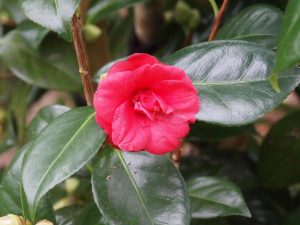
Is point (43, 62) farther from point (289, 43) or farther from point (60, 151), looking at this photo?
point (289, 43)

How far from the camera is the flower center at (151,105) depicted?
71cm

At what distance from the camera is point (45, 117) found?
3.36 feet

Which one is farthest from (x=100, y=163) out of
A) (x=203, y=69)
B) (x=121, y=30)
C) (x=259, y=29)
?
(x=121, y=30)

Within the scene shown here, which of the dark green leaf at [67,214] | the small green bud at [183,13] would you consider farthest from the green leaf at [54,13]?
the small green bud at [183,13]

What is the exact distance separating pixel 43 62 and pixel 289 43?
0.73 metres

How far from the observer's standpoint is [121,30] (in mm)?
1604

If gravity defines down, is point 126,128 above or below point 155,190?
above

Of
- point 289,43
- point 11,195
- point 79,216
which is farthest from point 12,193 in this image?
point 289,43

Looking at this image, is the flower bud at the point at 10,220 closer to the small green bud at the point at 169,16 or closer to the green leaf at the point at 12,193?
the green leaf at the point at 12,193

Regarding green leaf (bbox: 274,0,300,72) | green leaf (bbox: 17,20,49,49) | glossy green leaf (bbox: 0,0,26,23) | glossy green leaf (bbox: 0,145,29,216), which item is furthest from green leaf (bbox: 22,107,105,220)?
glossy green leaf (bbox: 0,0,26,23)

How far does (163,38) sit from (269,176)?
480 mm

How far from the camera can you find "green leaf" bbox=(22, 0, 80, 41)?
27.7 inches

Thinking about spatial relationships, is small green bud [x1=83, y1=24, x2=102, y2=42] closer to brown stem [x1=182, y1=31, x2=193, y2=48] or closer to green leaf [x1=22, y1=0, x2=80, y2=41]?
brown stem [x1=182, y1=31, x2=193, y2=48]

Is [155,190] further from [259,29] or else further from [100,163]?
[259,29]
